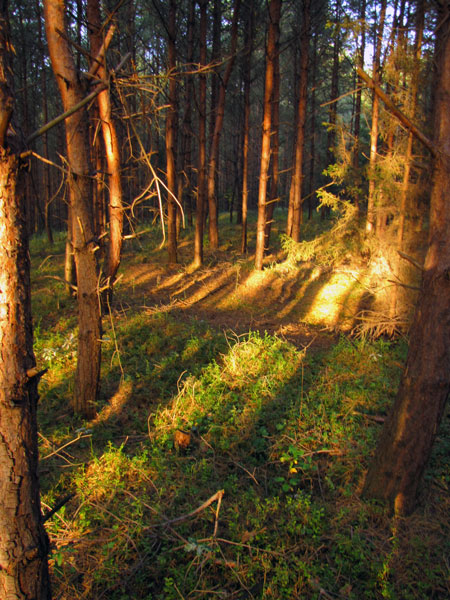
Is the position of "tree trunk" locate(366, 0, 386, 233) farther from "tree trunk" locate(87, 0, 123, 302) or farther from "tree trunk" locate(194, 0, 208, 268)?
"tree trunk" locate(194, 0, 208, 268)

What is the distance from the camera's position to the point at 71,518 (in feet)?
12.5

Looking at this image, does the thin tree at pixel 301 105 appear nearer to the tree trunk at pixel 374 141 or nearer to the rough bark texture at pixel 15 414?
the tree trunk at pixel 374 141

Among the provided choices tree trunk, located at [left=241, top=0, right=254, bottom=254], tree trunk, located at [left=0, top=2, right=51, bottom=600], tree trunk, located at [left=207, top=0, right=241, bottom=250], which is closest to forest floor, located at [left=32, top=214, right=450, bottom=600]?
tree trunk, located at [left=0, top=2, right=51, bottom=600]

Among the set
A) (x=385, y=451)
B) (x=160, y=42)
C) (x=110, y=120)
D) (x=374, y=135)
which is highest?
(x=160, y=42)

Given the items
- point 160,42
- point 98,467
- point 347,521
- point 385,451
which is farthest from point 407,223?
point 160,42

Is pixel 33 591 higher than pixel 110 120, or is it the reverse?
pixel 110 120

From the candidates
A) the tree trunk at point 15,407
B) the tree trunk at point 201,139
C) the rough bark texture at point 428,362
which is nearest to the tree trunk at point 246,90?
the tree trunk at point 201,139

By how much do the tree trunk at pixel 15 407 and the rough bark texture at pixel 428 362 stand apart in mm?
2992

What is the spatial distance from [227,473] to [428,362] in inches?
97.8

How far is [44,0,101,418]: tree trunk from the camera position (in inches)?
171

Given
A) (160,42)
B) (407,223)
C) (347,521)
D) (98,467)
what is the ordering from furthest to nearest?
(160,42), (407,223), (98,467), (347,521)

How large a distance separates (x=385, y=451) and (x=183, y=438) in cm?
234

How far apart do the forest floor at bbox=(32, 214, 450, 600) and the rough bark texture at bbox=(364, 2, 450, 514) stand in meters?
0.40

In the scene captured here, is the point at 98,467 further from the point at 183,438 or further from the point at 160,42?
the point at 160,42
